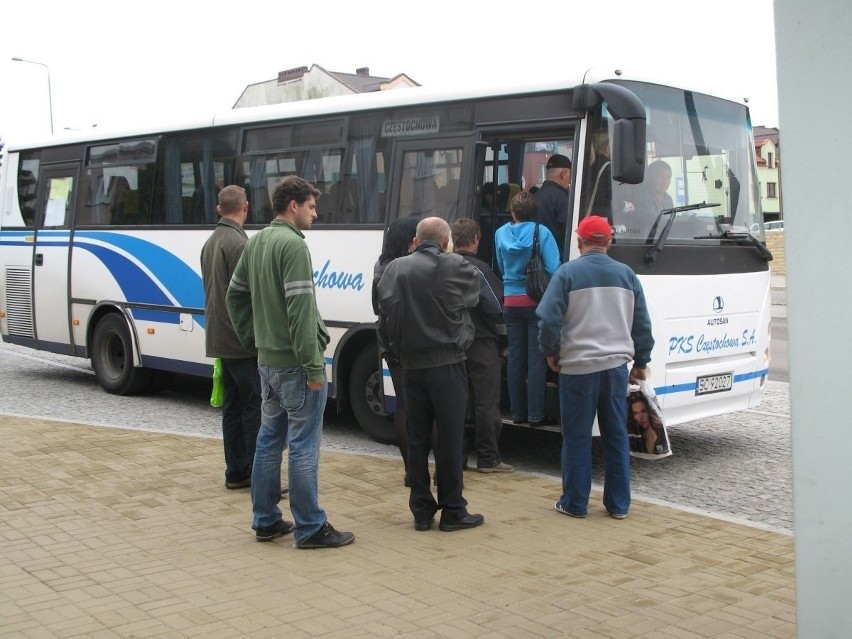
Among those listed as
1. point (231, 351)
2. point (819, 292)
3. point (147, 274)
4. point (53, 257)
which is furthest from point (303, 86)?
point (819, 292)

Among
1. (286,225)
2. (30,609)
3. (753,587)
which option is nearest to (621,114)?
(286,225)

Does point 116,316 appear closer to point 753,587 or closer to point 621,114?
point 621,114

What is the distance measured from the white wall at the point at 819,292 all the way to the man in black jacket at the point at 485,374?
13.9 ft

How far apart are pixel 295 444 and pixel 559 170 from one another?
3325mm

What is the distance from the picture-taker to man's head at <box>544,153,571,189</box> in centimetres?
836

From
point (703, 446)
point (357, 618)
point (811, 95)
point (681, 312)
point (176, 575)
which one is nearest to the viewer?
point (811, 95)

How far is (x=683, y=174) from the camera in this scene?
336 inches

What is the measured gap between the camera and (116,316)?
41.7ft

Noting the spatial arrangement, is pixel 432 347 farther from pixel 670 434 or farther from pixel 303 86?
pixel 303 86

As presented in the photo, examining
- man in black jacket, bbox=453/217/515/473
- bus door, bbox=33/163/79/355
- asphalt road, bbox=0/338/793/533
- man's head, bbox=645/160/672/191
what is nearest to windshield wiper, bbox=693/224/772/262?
man's head, bbox=645/160/672/191

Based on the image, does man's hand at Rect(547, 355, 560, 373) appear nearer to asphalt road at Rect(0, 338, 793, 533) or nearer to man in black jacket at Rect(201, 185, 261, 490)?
asphalt road at Rect(0, 338, 793, 533)

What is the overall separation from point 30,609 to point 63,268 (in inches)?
348

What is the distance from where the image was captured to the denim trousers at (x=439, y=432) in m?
6.59

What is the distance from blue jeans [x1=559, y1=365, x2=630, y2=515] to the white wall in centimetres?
320
